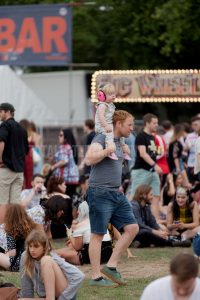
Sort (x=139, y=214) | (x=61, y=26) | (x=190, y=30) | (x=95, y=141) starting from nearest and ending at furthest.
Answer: (x=95, y=141)
(x=139, y=214)
(x=61, y=26)
(x=190, y=30)

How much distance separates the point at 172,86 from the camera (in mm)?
16688

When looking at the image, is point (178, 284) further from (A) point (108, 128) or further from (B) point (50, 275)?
(A) point (108, 128)

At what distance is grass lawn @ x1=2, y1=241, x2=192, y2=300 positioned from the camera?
30.6 ft

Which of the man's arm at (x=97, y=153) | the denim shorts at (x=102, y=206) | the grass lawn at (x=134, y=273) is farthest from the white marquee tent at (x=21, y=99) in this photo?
the man's arm at (x=97, y=153)

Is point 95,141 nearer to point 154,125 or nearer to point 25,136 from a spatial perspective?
point 25,136

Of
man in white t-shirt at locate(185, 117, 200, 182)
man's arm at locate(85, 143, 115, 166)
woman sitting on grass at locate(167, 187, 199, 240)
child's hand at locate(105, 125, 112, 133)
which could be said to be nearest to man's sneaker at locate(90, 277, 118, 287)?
man's arm at locate(85, 143, 115, 166)

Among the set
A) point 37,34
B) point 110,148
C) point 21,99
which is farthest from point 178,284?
point 21,99

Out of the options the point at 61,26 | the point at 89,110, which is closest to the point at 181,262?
the point at 61,26

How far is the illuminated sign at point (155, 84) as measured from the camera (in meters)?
16.5

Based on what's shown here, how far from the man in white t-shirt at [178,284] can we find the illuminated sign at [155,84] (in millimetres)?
10329

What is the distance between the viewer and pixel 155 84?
16.7m

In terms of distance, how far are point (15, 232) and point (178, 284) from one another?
4.30 meters

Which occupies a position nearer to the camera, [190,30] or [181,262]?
[181,262]

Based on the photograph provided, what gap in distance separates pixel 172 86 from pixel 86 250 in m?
6.01
